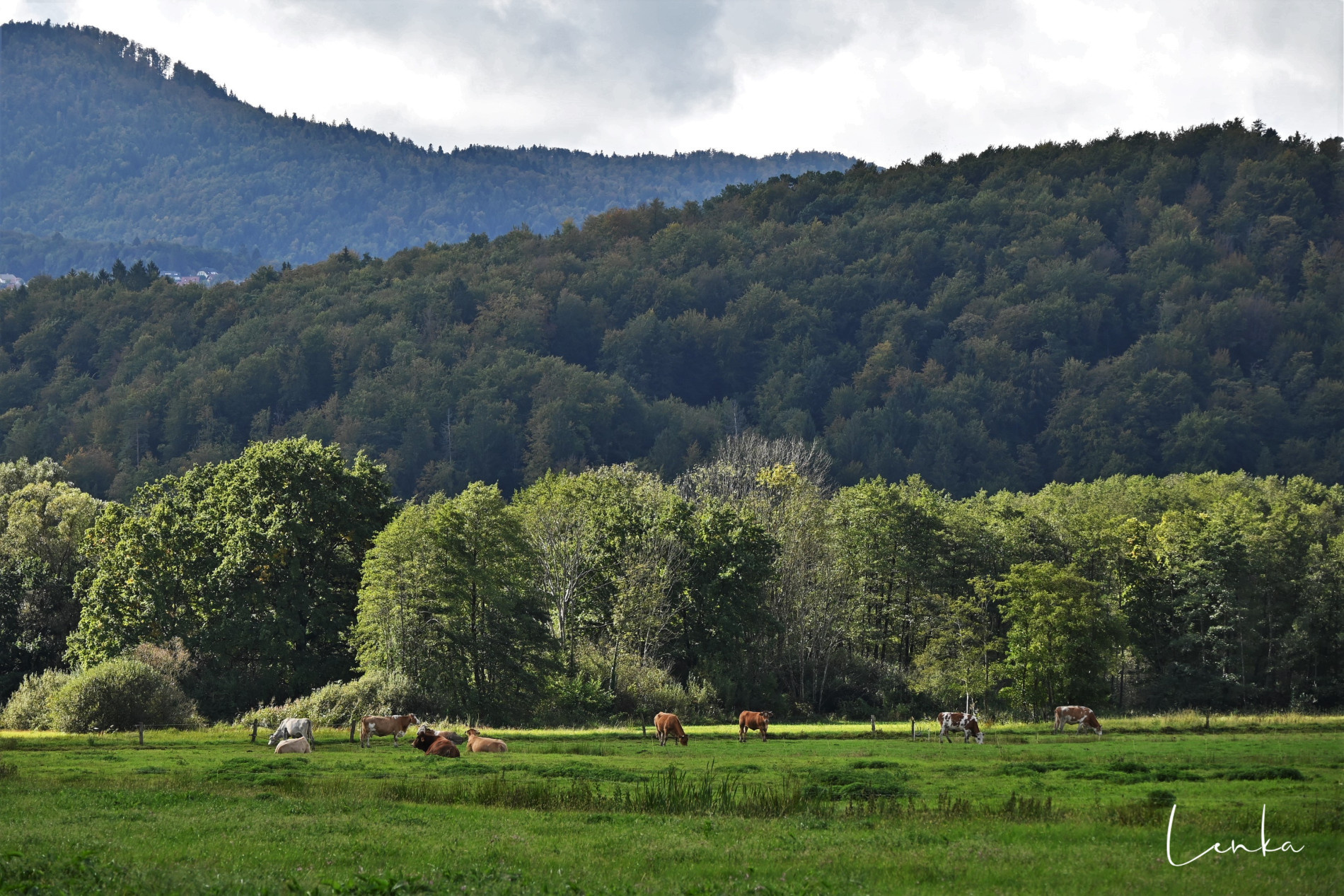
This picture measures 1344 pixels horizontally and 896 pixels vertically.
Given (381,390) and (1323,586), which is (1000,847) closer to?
(1323,586)

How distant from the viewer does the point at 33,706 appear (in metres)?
62.3

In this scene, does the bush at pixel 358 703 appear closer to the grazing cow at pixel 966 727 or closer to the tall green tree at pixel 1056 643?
the grazing cow at pixel 966 727

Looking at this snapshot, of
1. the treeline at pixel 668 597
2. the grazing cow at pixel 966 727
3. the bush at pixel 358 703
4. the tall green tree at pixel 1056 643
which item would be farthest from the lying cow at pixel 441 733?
the tall green tree at pixel 1056 643

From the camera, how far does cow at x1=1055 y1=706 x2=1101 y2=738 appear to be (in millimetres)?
56969

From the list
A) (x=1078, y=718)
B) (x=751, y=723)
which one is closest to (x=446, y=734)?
(x=751, y=723)

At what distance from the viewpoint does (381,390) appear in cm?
18412

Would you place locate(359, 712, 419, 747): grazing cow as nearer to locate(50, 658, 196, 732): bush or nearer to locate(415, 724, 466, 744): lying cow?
locate(415, 724, 466, 744): lying cow

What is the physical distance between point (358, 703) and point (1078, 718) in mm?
34581

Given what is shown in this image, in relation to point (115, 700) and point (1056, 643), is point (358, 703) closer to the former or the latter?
point (115, 700)

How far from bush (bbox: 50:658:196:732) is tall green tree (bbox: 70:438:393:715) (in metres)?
7.32

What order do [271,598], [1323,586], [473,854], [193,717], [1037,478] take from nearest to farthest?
[473,854], [193,717], [271,598], [1323,586], [1037,478]

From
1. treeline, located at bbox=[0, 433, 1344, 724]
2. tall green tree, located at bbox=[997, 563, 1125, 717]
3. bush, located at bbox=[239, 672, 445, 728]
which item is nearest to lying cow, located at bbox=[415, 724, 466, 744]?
bush, located at bbox=[239, 672, 445, 728]

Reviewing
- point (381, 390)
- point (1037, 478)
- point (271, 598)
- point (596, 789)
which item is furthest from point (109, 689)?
point (1037, 478)

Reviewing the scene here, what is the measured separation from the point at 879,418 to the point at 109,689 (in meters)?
142
